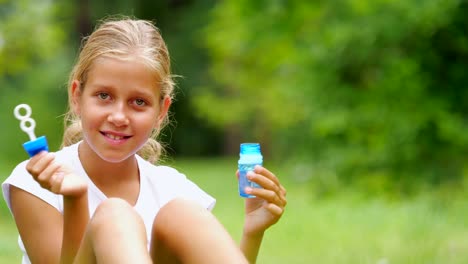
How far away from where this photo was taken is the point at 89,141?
2611mm

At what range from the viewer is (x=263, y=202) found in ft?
8.80

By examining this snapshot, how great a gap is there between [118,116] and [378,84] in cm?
624

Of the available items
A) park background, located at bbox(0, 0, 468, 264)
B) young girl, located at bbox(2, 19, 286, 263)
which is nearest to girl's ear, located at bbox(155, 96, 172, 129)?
young girl, located at bbox(2, 19, 286, 263)

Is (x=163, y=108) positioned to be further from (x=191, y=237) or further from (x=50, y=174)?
(x=50, y=174)

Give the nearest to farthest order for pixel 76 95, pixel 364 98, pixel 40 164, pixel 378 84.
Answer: pixel 40 164 → pixel 76 95 → pixel 378 84 → pixel 364 98

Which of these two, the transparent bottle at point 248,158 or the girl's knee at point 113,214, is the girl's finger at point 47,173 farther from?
the transparent bottle at point 248,158

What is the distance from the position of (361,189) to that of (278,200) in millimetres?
6146

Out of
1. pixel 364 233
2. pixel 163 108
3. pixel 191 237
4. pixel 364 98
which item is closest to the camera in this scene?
pixel 191 237

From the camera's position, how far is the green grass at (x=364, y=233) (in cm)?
434

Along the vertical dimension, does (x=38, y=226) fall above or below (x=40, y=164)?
below

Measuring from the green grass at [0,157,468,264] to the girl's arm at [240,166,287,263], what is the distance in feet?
4.88

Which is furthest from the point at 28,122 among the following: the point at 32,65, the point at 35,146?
the point at 32,65

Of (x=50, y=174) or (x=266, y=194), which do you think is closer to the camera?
(x=50, y=174)

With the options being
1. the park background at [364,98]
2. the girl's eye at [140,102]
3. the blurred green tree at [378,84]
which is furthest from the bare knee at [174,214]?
the blurred green tree at [378,84]
